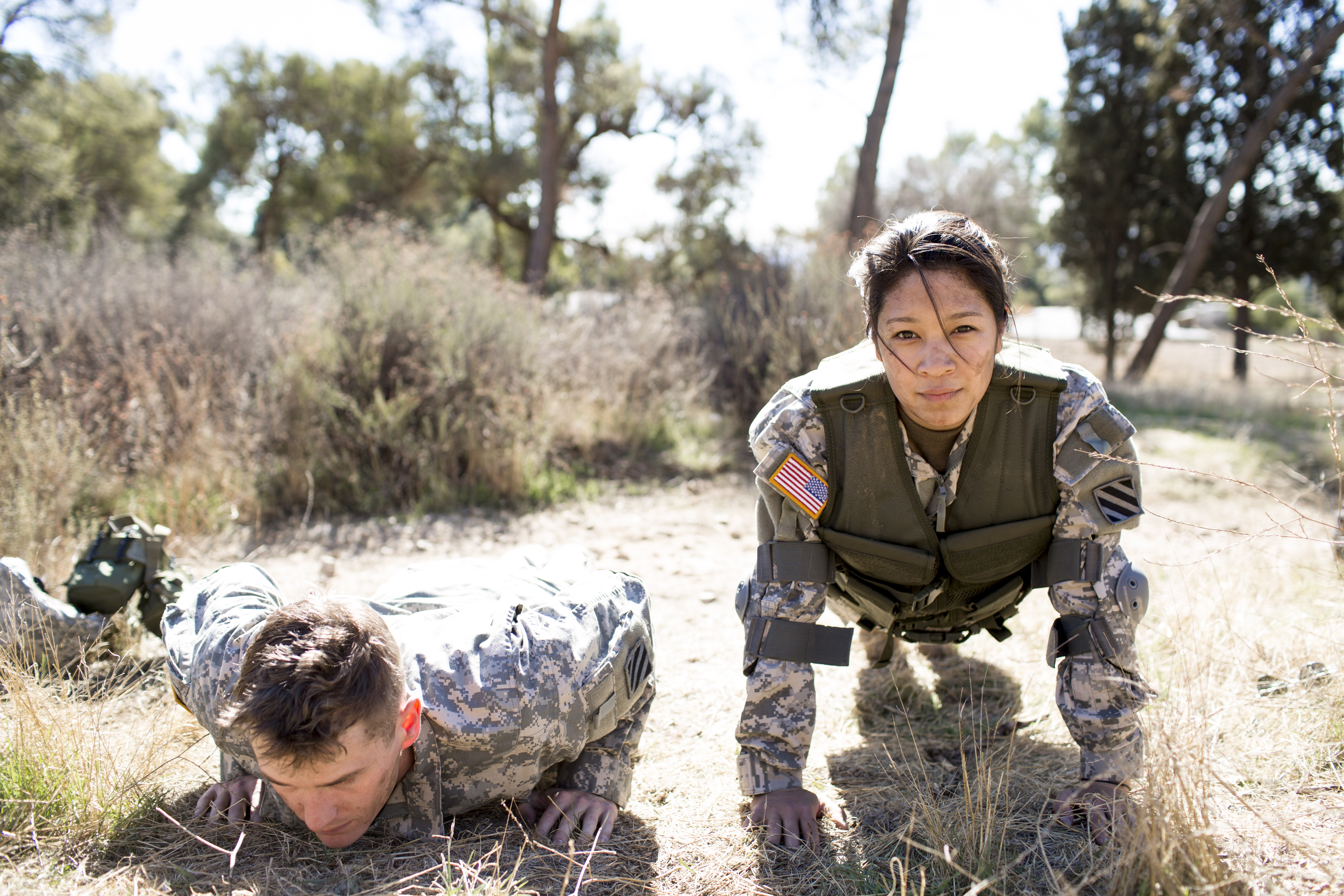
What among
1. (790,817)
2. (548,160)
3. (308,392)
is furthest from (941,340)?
(548,160)

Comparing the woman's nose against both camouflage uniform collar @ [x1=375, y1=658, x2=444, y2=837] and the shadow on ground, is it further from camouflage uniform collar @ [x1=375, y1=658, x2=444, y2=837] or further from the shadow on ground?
camouflage uniform collar @ [x1=375, y1=658, x2=444, y2=837]

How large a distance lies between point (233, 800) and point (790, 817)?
1281 mm

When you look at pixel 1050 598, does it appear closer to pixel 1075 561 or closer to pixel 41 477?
pixel 1075 561

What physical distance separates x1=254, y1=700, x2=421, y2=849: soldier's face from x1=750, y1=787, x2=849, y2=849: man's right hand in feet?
2.64

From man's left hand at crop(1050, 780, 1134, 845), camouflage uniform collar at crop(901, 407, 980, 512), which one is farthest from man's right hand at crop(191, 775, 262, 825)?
man's left hand at crop(1050, 780, 1134, 845)

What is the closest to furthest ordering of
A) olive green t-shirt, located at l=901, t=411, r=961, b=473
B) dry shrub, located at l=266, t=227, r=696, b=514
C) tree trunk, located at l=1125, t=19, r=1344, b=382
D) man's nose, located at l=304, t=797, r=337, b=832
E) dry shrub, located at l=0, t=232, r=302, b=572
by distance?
man's nose, located at l=304, t=797, r=337, b=832
olive green t-shirt, located at l=901, t=411, r=961, b=473
dry shrub, located at l=0, t=232, r=302, b=572
dry shrub, located at l=266, t=227, r=696, b=514
tree trunk, located at l=1125, t=19, r=1344, b=382

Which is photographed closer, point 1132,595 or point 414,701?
point 414,701

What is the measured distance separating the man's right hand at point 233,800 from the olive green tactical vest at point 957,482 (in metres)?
1.46

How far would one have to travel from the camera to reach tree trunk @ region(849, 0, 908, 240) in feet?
29.3

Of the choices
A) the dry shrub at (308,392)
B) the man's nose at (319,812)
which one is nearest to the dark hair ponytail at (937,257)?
the man's nose at (319,812)

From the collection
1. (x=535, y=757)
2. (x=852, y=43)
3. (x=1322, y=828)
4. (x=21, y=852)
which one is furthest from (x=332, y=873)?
(x=852, y=43)

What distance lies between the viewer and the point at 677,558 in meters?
4.25

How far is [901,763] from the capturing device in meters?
2.20

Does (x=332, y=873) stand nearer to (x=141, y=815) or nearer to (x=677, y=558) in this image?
(x=141, y=815)
